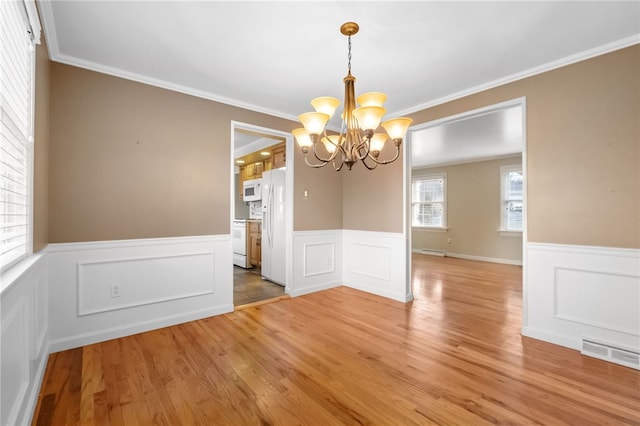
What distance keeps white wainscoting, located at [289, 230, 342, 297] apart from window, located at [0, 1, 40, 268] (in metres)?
2.72

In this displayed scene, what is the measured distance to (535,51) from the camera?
2406mm

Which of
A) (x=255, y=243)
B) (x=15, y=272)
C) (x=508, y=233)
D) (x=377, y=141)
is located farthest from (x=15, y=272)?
(x=508, y=233)

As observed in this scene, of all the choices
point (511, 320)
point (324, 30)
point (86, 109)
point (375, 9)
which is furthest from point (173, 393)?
point (511, 320)

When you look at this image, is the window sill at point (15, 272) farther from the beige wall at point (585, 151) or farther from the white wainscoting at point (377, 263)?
the beige wall at point (585, 151)

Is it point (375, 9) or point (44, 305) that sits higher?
point (375, 9)

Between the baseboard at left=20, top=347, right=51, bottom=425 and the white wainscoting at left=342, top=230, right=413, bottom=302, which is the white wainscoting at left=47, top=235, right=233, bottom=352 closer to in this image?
the baseboard at left=20, top=347, right=51, bottom=425

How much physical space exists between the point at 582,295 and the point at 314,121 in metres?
2.61

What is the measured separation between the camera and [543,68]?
8.65 feet

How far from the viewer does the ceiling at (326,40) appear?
193 cm

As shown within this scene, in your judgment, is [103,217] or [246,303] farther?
[246,303]

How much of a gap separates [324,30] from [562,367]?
2999mm

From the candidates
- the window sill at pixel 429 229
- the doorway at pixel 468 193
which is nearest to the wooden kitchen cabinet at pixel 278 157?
the doorway at pixel 468 193

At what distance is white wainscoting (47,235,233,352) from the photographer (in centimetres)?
249

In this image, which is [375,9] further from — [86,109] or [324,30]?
[86,109]
